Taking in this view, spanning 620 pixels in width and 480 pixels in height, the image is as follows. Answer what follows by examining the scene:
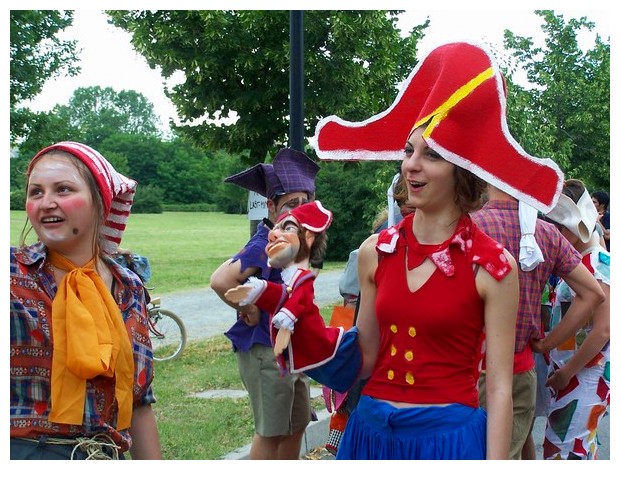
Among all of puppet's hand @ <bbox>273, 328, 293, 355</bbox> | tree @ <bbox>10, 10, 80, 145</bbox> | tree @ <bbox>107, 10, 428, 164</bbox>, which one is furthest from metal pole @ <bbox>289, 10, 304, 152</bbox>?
tree @ <bbox>10, 10, 80, 145</bbox>

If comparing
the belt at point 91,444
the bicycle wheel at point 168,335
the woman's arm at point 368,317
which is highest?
the woman's arm at point 368,317

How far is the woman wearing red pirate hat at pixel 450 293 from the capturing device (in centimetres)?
247

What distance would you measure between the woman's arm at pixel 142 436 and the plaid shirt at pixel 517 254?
1.86 m

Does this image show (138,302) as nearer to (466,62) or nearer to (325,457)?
(466,62)

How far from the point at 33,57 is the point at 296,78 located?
11532 millimetres

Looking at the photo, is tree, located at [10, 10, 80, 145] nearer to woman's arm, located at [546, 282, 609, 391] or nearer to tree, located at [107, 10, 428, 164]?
tree, located at [107, 10, 428, 164]

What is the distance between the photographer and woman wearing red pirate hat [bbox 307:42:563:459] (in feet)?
8.11

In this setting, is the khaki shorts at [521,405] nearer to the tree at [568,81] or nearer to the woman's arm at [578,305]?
the woman's arm at [578,305]

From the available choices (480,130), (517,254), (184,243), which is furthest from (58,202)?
(184,243)

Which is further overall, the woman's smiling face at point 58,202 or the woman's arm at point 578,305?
the woman's arm at point 578,305

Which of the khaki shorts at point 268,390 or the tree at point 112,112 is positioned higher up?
the khaki shorts at point 268,390

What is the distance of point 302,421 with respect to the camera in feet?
15.4

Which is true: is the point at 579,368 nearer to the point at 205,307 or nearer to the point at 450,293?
the point at 450,293

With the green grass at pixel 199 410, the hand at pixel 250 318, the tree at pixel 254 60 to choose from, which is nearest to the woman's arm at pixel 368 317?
the hand at pixel 250 318
